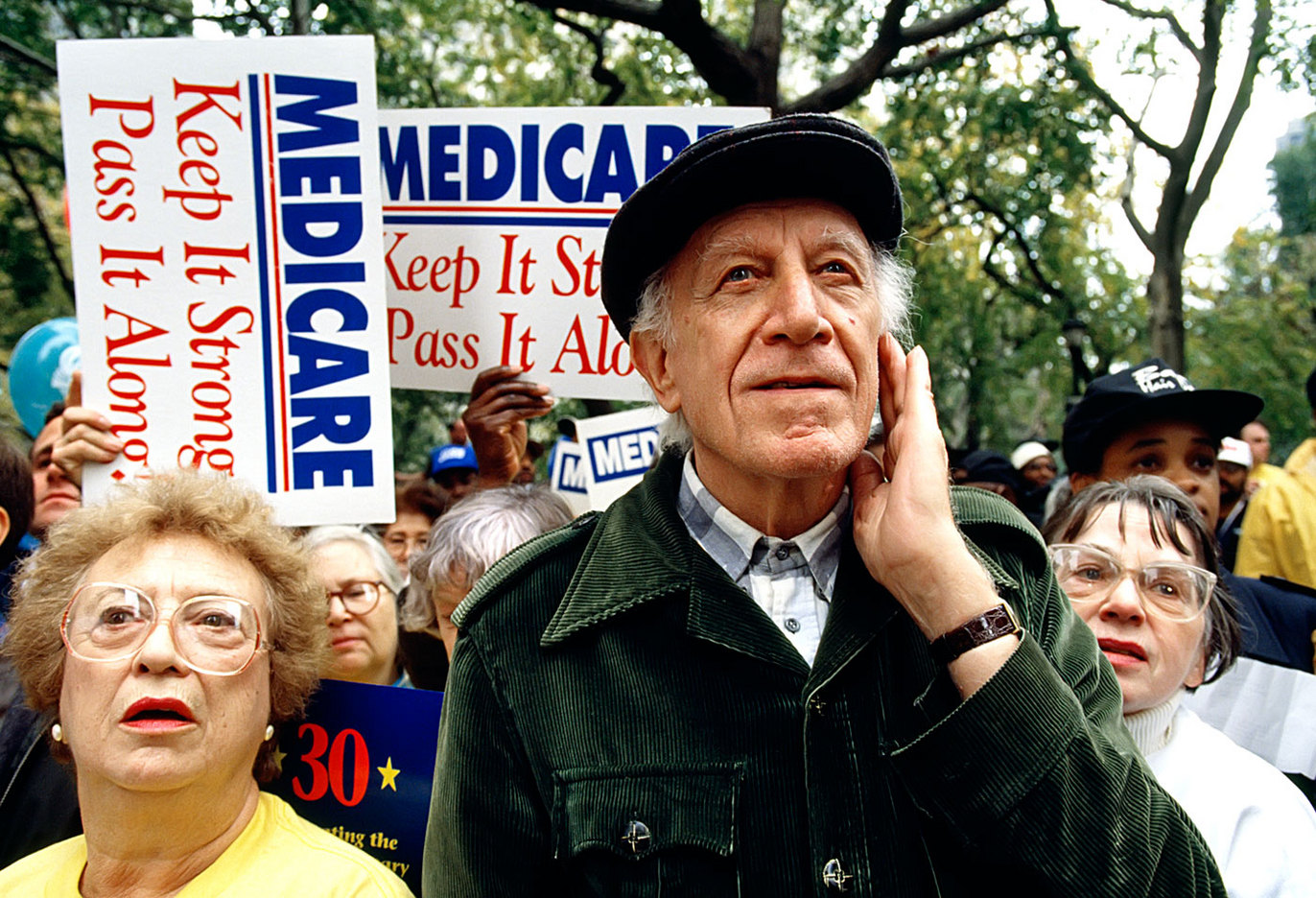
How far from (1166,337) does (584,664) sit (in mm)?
10909

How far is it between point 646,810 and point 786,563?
0.46 m

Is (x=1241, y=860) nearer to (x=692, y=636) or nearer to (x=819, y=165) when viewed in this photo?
A: (x=692, y=636)

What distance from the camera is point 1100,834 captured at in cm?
150

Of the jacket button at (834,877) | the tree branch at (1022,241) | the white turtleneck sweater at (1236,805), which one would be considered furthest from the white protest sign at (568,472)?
the tree branch at (1022,241)

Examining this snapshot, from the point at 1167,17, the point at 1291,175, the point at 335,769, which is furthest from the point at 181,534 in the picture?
the point at 1291,175

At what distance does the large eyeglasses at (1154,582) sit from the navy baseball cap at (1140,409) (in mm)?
1278

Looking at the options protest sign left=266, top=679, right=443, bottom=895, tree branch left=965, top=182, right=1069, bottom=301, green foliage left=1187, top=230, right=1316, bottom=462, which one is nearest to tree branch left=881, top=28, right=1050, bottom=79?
tree branch left=965, top=182, right=1069, bottom=301

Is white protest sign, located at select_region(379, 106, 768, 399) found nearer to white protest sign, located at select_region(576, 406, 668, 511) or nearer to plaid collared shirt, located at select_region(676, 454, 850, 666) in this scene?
white protest sign, located at select_region(576, 406, 668, 511)

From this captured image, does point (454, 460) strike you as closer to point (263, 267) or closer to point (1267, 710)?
point (263, 267)

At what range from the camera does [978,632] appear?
156 centimetres

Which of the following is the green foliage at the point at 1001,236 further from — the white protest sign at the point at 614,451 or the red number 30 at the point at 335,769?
the red number 30 at the point at 335,769

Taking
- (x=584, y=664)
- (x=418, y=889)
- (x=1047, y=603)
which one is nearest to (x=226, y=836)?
(x=418, y=889)

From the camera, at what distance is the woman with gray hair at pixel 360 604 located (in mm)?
3281

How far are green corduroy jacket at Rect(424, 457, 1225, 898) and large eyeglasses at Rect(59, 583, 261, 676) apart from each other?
0.75 meters
